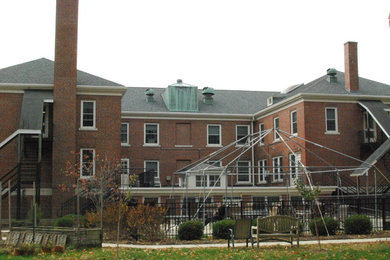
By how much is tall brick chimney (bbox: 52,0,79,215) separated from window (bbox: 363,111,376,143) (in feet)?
64.1

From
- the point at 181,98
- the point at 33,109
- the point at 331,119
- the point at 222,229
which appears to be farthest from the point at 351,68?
the point at 222,229

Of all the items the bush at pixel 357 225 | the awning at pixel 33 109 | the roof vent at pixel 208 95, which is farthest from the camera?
the roof vent at pixel 208 95

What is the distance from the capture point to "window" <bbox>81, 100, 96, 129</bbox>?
116 ft

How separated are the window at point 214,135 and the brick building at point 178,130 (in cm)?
9

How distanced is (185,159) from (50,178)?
13.9 m

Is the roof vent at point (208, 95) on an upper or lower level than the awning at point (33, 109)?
upper

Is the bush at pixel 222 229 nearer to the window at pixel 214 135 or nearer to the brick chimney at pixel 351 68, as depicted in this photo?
the brick chimney at pixel 351 68

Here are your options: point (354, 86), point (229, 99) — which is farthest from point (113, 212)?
point (229, 99)

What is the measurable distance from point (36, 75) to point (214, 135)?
640 inches

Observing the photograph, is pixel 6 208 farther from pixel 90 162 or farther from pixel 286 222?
pixel 286 222

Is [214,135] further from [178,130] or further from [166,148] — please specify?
[166,148]

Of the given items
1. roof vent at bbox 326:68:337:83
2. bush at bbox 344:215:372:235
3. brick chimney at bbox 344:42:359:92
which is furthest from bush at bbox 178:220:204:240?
roof vent at bbox 326:68:337:83

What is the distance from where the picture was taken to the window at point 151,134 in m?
44.9

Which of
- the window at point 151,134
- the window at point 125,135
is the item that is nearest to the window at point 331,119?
the window at point 151,134
